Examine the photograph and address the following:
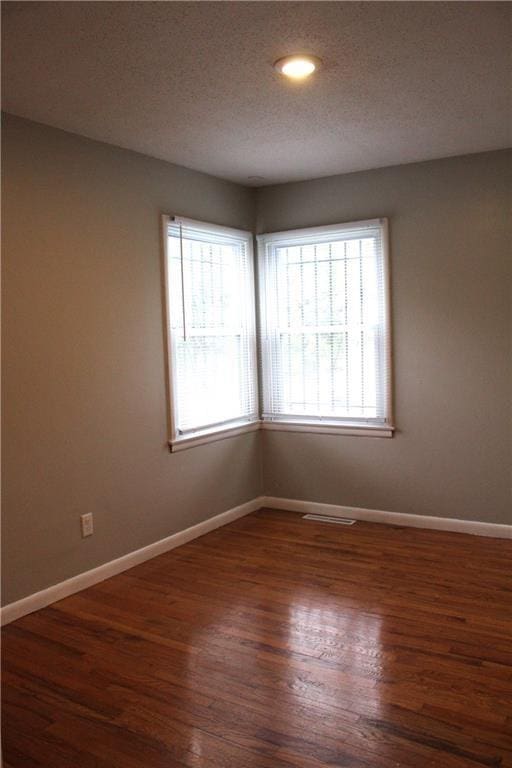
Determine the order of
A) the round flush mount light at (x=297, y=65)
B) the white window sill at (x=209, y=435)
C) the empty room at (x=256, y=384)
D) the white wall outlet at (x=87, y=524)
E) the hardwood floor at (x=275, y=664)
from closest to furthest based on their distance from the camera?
the hardwood floor at (x=275, y=664), the empty room at (x=256, y=384), the round flush mount light at (x=297, y=65), the white wall outlet at (x=87, y=524), the white window sill at (x=209, y=435)

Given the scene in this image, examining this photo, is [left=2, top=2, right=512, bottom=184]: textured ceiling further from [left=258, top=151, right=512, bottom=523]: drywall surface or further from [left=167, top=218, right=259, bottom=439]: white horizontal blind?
[left=167, top=218, right=259, bottom=439]: white horizontal blind

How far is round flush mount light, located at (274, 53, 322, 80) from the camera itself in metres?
2.65

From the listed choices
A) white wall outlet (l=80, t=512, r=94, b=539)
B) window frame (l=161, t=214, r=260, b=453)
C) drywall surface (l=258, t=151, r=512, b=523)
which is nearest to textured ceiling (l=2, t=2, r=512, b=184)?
drywall surface (l=258, t=151, r=512, b=523)

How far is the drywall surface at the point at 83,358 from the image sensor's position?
10.7 ft

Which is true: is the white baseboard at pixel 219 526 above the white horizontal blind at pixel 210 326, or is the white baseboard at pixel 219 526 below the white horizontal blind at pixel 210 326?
below

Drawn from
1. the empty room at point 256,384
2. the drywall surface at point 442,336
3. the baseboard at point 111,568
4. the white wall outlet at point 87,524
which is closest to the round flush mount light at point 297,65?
the empty room at point 256,384

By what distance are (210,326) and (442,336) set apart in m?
1.56

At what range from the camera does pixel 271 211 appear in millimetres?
5031

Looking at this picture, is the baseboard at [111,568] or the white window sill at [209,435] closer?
the baseboard at [111,568]

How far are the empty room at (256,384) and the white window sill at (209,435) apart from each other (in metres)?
0.02

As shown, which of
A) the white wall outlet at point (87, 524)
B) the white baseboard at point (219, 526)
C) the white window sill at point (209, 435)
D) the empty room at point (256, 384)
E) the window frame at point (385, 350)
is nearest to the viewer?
the empty room at point (256, 384)

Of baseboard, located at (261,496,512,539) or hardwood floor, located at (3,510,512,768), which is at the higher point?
baseboard, located at (261,496,512,539)

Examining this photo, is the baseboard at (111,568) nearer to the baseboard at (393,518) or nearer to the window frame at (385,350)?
the baseboard at (393,518)

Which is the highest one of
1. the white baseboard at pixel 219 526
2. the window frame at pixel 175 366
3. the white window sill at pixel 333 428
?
the window frame at pixel 175 366
